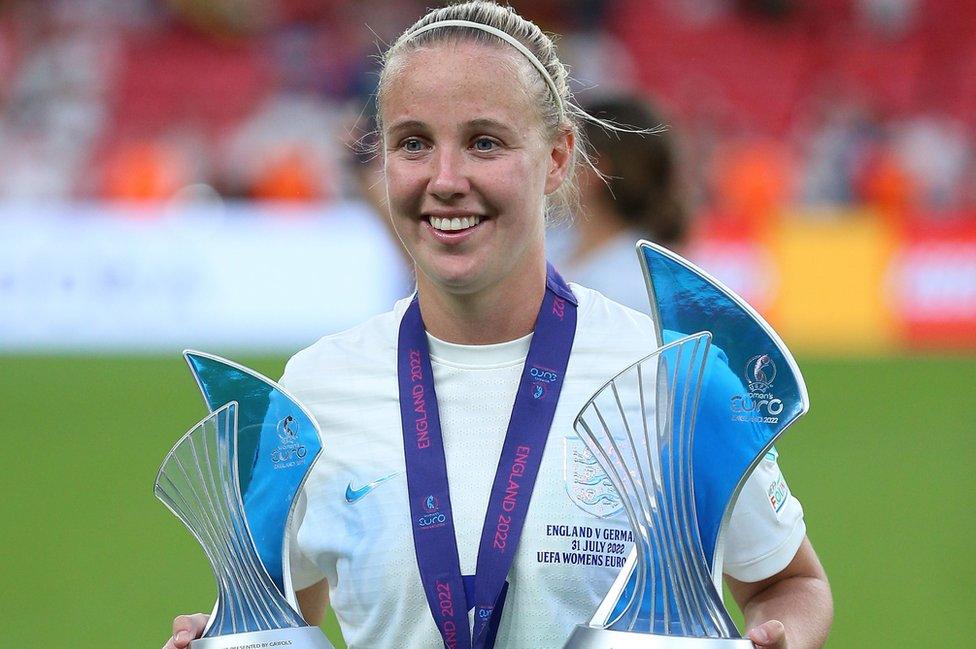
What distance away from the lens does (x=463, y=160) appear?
7.07ft

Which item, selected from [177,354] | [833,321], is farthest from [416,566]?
[833,321]

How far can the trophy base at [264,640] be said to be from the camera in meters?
2.01

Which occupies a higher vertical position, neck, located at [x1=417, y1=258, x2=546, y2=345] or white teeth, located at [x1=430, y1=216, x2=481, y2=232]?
white teeth, located at [x1=430, y1=216, x2=481, y2=232]

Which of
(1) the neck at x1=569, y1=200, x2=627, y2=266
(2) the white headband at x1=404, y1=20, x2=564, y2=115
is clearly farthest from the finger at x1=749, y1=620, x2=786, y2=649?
(1) the neck at x1=569, y1=200, x2=627, y2=266

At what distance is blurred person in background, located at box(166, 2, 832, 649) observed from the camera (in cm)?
218

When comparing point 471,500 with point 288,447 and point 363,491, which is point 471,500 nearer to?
point 363,491

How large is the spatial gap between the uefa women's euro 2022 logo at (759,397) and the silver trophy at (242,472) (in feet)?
1.99

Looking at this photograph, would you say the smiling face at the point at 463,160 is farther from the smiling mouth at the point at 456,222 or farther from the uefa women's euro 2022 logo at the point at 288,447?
the uefa women's euro 2022 logo at the point at 288,447

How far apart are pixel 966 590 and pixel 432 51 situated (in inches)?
207

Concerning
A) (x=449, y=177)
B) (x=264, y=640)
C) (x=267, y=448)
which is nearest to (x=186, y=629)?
(x=264, y=640)

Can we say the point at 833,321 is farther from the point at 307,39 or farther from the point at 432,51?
the point at 432,51

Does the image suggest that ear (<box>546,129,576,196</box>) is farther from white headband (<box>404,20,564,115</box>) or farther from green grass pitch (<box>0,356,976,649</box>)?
green grass pitch (<box>0,356,976,649</box>)

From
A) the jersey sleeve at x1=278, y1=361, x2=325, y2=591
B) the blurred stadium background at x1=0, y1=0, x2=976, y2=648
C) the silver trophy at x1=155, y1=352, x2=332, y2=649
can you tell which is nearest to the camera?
the silver trophy at x1=155, y1=352, x2=332, y2=649

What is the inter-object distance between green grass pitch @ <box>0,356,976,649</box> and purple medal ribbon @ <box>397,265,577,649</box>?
145 inches
